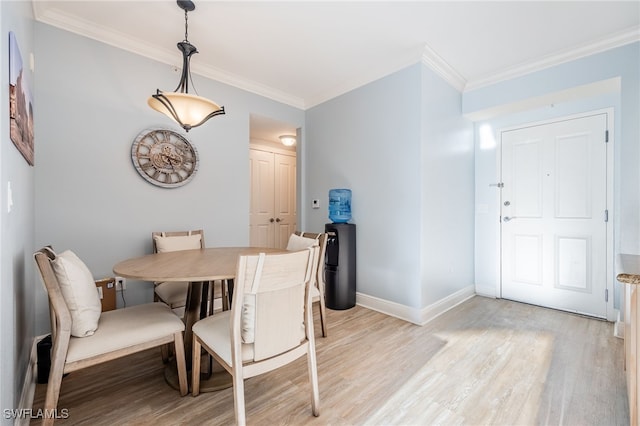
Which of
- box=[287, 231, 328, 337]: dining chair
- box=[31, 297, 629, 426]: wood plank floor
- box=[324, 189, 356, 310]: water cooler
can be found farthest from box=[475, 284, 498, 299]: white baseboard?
box=[287, 231, 328, 337]: dining chair

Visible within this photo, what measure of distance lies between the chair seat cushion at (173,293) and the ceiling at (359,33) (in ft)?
6.90


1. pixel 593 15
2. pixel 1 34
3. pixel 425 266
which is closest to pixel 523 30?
pixel 593 15

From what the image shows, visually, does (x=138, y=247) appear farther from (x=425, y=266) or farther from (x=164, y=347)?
(x=425, y=266)

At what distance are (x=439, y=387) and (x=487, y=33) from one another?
285cm

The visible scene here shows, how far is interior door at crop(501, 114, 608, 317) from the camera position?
2859mm

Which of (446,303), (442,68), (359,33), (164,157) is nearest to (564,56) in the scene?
(442,68)

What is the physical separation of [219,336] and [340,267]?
1.84 metres

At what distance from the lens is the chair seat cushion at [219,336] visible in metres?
1.33

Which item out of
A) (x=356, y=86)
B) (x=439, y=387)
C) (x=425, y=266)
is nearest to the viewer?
(x=439, y=387)

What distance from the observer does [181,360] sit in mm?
1621

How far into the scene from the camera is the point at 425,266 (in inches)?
110

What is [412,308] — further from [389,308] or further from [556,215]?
[556,215]

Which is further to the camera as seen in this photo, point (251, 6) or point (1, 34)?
point (251, 6)

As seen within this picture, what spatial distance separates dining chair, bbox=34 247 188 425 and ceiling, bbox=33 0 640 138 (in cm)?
202
